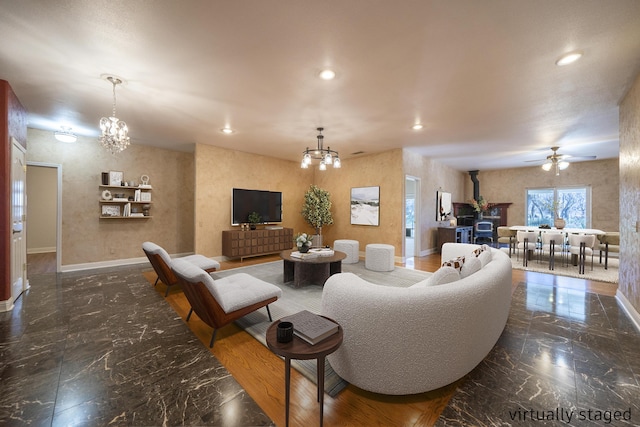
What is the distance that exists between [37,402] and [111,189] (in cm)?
503

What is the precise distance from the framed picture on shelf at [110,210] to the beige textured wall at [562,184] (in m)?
11.1

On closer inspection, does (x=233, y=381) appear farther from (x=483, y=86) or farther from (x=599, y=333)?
(x=483, y=86)

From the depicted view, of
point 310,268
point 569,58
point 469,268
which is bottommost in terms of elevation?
point 310,268

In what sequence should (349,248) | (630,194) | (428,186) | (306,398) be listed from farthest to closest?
(428,186), (349,248), (630,194), (306,398)

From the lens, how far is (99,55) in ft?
7.87

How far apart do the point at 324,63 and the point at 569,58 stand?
7.52 ft

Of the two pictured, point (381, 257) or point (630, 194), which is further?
point (381, 257)

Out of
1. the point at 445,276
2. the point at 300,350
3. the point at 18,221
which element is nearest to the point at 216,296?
the point at 300,350

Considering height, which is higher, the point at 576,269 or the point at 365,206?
the point at 365,206

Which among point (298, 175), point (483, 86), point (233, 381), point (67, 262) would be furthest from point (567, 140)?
point (67, 262)

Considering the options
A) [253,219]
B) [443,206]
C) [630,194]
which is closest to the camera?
[630,194]

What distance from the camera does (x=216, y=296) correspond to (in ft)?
7.50

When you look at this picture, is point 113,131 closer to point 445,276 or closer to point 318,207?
point 445,276

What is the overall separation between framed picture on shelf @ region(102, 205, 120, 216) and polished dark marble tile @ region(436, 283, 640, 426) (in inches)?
263
